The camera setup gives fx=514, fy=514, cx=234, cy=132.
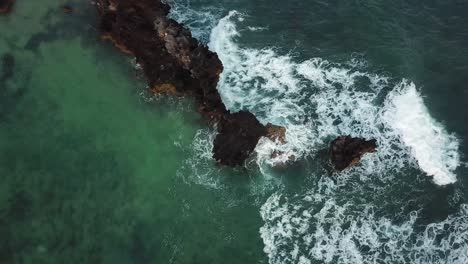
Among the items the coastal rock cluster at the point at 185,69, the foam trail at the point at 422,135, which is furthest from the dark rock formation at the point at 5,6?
the foam trail at the point at 422,135

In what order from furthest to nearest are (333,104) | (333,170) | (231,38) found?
(231,38) → (333,104) → (333,170)

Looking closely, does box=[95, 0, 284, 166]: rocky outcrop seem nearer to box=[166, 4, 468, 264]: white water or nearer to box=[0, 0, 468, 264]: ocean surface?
box=[0, 0, 468, 264]: ocean surface

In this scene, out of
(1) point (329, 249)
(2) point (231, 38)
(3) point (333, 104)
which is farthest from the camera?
(2) point (231, 38)

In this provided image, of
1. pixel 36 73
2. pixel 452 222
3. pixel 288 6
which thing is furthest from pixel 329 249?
pixel 36 73

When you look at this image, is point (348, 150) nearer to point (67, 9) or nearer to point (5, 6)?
point (67, 9)

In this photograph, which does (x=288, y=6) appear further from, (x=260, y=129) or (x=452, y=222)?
(x=452, y=222)

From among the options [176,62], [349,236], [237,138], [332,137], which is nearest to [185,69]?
[176,62]

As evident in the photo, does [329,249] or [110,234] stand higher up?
[329,249]

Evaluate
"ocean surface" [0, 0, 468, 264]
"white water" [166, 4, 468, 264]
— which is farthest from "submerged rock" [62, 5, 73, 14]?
"white water" [166, 4, 468, 264]
